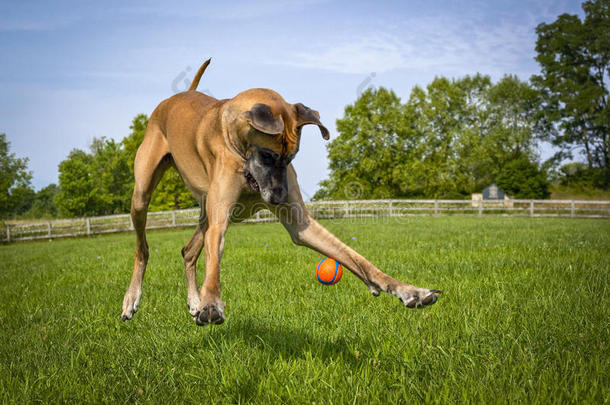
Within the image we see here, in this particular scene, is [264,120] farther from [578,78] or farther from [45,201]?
[45,201]

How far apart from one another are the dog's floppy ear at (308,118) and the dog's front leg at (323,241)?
38cm

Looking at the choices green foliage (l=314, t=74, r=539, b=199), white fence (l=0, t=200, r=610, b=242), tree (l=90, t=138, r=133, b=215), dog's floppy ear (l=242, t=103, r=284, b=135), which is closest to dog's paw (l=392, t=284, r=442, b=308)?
dog's floppy ear (l=242, t=103, r=284, b=135)

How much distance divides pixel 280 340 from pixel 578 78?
45.1 meters

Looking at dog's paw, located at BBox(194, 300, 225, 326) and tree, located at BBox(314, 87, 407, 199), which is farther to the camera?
tree, located at BBox(314, 87, 407, 199)

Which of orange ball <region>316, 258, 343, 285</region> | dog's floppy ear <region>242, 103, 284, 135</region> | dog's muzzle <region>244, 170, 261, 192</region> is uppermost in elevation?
dog's floppy ear <region>242, 103, 284, 135</region>

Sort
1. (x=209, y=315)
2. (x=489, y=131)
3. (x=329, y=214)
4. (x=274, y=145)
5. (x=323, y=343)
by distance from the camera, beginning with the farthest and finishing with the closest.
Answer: (x=489, y=131)
(x=329, y=214)
(x=323, y=343)
(x=274, y=145)
(x=209, y=315)

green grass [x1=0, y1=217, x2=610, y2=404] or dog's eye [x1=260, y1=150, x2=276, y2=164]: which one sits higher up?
dog's eye [x1=260, y1=150, x2=276, y2=164]

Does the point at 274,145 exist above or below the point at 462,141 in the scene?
below

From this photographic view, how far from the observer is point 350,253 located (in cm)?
248

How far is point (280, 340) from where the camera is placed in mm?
3012

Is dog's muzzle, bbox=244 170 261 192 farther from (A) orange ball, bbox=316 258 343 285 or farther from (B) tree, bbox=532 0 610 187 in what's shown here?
(B) tree, bbox=532 0 610 187

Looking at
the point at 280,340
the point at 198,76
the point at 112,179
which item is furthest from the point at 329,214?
the point at 112,179

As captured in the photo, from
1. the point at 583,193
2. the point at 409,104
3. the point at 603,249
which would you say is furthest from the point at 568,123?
the point at 603,249

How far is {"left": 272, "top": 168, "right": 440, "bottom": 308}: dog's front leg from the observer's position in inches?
93.1
